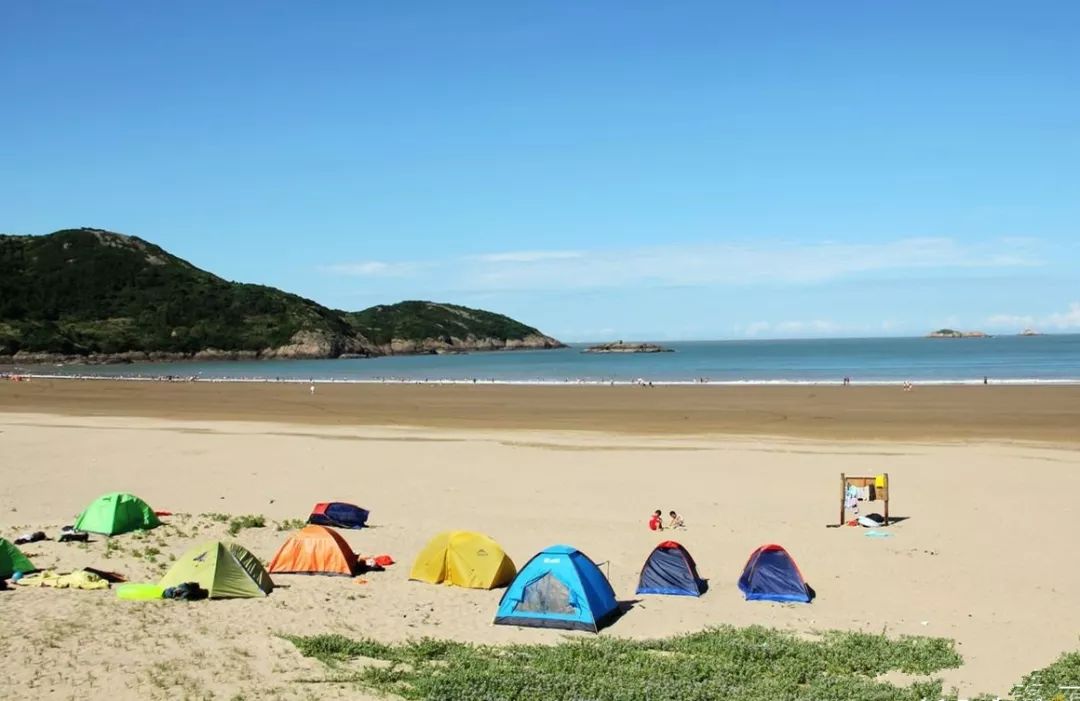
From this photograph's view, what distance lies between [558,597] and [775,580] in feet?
12.5

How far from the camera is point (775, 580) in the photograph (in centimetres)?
1481

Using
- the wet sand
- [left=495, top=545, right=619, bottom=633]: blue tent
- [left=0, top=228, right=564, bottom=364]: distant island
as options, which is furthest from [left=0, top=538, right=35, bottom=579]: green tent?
[left=0, top=228, right=564, bottom=364]: distant island

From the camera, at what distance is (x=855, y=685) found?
1024 cm

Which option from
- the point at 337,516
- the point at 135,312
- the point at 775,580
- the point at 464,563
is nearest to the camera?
the point at 775,580

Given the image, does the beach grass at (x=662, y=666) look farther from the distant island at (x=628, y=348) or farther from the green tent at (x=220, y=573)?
the distant island at (x=628, y=348)

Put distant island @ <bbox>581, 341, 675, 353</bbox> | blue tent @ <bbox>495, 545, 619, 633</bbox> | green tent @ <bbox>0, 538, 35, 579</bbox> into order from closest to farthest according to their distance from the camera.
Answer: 1. blue tent @ <bbox>495, 545, 619, 633</bbox>
2. green tent @ <bbox>0, 538, 35, 579</bbox>
3. distant island @ <bbox>581, 341, 675, 353</bbox>

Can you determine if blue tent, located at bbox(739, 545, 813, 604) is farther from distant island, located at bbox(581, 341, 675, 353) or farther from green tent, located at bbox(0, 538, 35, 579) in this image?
distant island, located at bbox(581, 341, 675, 353)

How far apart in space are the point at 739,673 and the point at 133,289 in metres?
179


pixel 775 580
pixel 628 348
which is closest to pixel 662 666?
pixel 775 580

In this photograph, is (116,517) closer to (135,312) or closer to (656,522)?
(656,522)

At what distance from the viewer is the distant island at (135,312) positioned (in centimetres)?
13925

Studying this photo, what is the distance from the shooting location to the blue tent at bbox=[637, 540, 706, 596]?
589 inches

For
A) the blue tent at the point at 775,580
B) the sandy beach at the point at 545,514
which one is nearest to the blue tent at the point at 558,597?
the sandy beach at the point at 545,514

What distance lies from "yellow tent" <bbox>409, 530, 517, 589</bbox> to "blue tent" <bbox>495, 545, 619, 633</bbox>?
5.69 ft
